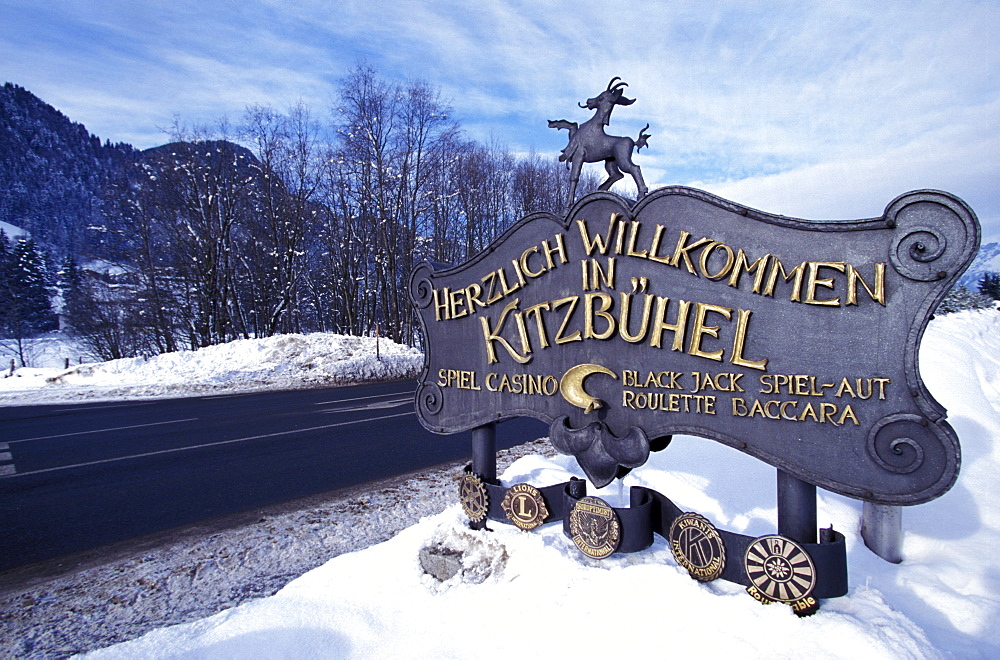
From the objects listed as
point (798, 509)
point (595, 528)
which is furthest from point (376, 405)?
point (798, 509)

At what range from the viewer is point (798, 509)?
2.42 metres

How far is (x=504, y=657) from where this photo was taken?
233cm

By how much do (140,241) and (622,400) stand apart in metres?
29.9

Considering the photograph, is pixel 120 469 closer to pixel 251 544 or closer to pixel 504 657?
pixel 251 544

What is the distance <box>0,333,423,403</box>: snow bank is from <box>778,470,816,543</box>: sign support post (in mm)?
16468

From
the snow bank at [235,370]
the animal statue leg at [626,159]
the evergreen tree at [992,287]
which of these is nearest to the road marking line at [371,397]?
the snow bank at [235,370]

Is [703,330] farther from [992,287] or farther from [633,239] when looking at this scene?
[992,287]

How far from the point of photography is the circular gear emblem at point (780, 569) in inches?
89.6

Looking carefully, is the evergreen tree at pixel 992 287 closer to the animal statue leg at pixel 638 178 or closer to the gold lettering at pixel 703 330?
the animal statue leg at pixel 638 178

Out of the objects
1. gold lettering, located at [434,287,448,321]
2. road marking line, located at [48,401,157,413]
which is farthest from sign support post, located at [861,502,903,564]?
road marking line, located at [48,401,157,413]

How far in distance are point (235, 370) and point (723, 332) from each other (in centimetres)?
1875

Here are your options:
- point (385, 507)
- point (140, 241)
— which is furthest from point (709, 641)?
point (140, 241)

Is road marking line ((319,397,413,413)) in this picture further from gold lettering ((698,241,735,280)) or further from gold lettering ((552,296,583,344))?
gold lettering ((698,241,735,280))

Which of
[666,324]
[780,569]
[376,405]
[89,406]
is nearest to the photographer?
[780,569]
